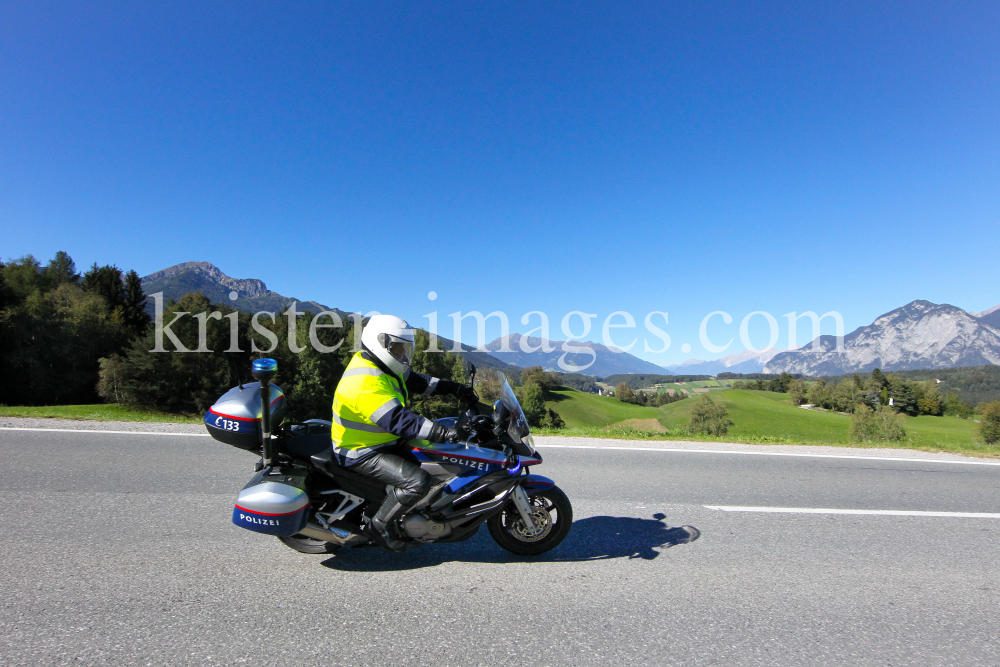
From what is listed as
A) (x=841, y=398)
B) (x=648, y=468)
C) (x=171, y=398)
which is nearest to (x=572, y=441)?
(x=648, y=468)

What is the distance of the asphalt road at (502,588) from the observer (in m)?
2.89

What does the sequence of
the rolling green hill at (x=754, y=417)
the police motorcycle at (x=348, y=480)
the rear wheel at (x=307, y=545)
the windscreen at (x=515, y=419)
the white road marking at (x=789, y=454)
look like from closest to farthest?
the police motorcycle at (x=348, y=480)
the rear wheel at (x=307, y=545)
the windscreen at (x=515, y=419)
the white road marking at (x=789, y=454)
the rolling green hill at (x=754, y=417)

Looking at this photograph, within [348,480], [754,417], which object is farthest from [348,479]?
[754,417]

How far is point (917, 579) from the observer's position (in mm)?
3965

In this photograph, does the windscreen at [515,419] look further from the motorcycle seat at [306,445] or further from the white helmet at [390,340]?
the motorcycle seat at [306,445]

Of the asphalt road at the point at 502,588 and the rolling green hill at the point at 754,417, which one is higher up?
the asphalt road at the point at 502,588

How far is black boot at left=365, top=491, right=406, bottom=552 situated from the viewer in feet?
12.2

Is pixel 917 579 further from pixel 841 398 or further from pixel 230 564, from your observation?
pixel 841 398

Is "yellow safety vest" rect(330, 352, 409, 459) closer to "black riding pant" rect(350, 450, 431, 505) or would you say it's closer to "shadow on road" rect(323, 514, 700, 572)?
"black riding pant" rect(350, 450, 431, 505)

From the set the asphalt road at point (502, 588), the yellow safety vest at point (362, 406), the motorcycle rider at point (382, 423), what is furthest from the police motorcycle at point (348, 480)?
the asphalt road at point (502, 588)

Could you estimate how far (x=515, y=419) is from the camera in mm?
4102

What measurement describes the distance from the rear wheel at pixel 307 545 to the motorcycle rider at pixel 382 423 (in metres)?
0.38

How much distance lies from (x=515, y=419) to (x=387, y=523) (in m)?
1.26

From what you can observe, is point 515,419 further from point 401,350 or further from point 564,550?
point 564,550
